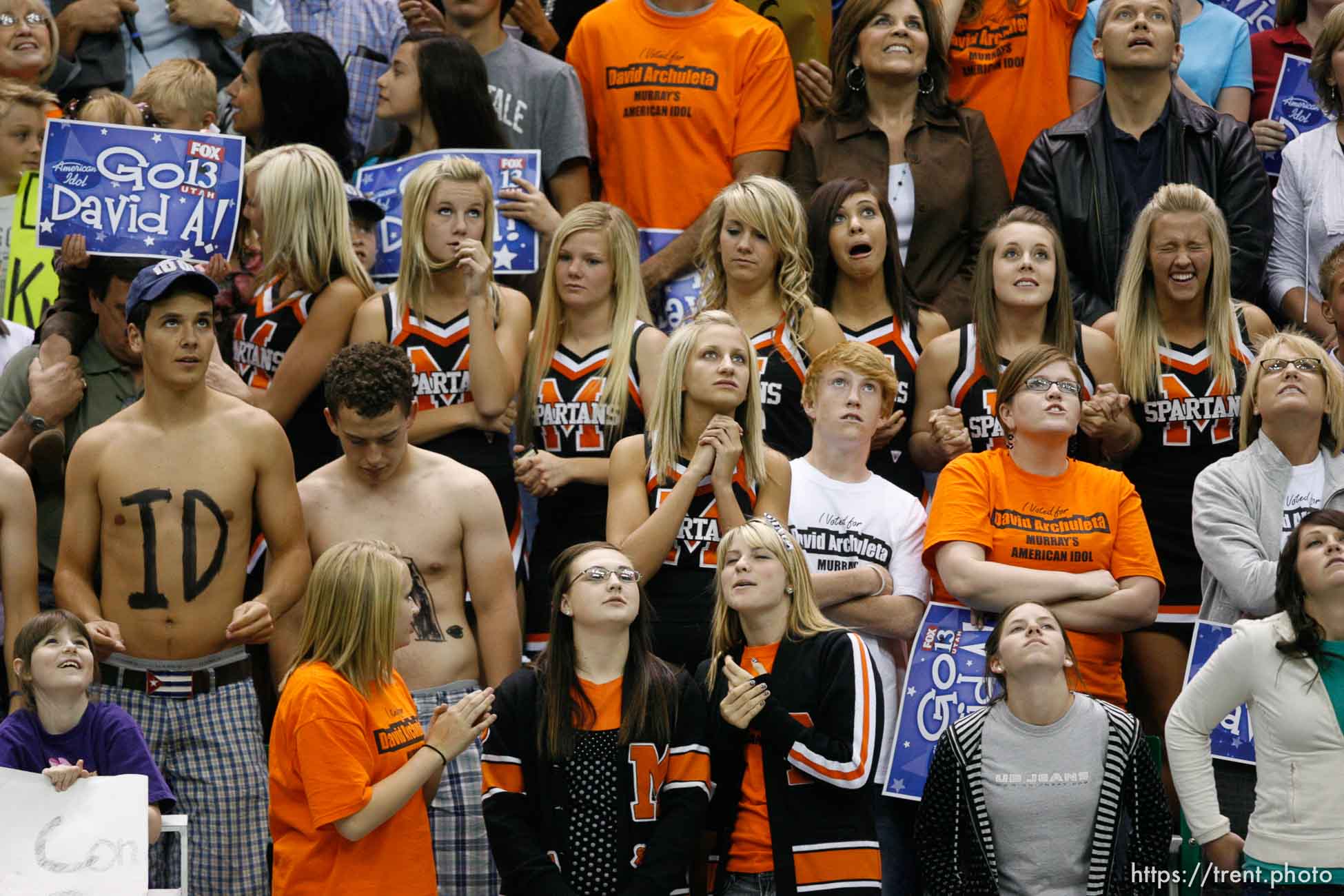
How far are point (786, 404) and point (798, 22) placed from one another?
2.67 metres

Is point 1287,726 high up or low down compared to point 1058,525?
down

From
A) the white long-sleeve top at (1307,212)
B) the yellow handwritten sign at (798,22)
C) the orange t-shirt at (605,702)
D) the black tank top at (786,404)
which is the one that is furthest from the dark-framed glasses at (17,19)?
the white long-sleeve top at (1307,212)

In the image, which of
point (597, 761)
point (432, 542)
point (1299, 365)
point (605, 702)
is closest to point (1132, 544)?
point (1299, 365)

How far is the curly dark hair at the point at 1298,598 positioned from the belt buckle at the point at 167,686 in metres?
3.54

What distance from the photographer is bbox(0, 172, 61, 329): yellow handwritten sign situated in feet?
25.5

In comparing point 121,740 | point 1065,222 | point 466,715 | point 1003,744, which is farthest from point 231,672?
point 1065,222

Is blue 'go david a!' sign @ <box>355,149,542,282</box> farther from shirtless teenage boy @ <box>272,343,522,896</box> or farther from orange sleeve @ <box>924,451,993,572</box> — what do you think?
orange sleeve @ <box>924,451,993,572</box>

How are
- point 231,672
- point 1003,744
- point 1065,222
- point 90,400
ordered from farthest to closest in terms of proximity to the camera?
point 1065,222, point 90,400, point 231,672, point 1003,744

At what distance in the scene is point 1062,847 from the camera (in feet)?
18.7

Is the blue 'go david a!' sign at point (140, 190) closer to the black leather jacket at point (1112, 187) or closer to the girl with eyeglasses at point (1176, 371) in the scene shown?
the black leather jacket at point (1112, 187)

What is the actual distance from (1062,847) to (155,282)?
3.52 m

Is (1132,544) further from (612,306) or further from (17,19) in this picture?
(17,19)

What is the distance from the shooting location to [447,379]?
731 centimetres

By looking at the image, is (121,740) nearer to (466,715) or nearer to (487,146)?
(466,715)
